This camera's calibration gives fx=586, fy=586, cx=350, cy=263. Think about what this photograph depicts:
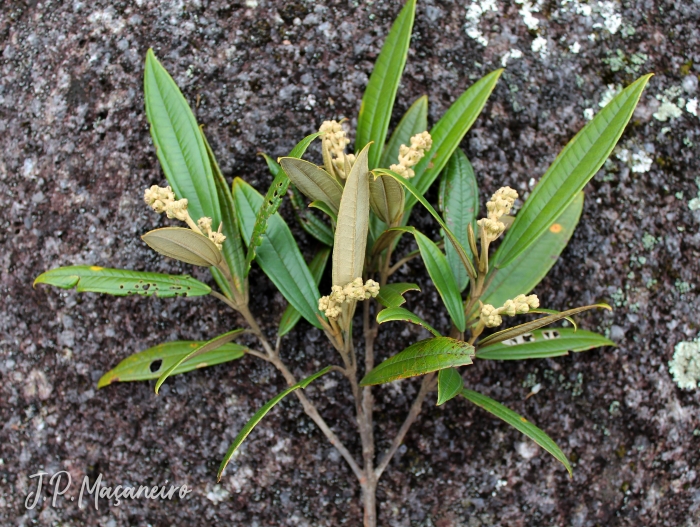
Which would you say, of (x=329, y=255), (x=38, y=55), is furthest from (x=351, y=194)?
(x=38, y=55)

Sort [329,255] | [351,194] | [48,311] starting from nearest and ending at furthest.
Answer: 1. [351,194]
2. [329,255]
3. [48,311]

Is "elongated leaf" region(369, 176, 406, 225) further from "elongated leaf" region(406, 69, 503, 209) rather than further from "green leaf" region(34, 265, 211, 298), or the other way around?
"green leaf" region(34, 265, 211, 298)

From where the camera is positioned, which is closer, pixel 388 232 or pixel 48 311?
pixel 388 232

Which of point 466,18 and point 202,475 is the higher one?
point 466,18

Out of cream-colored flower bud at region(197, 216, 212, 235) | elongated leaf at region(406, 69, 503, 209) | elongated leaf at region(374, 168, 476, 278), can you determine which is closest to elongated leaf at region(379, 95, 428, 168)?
elongated leaf at region(406, 69, 503, 209)

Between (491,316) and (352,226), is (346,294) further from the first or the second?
(491,316)

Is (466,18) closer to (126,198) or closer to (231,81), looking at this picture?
(231,81)

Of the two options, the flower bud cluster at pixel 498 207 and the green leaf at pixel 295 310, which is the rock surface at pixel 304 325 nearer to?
the green leaf at pixel 295 310
